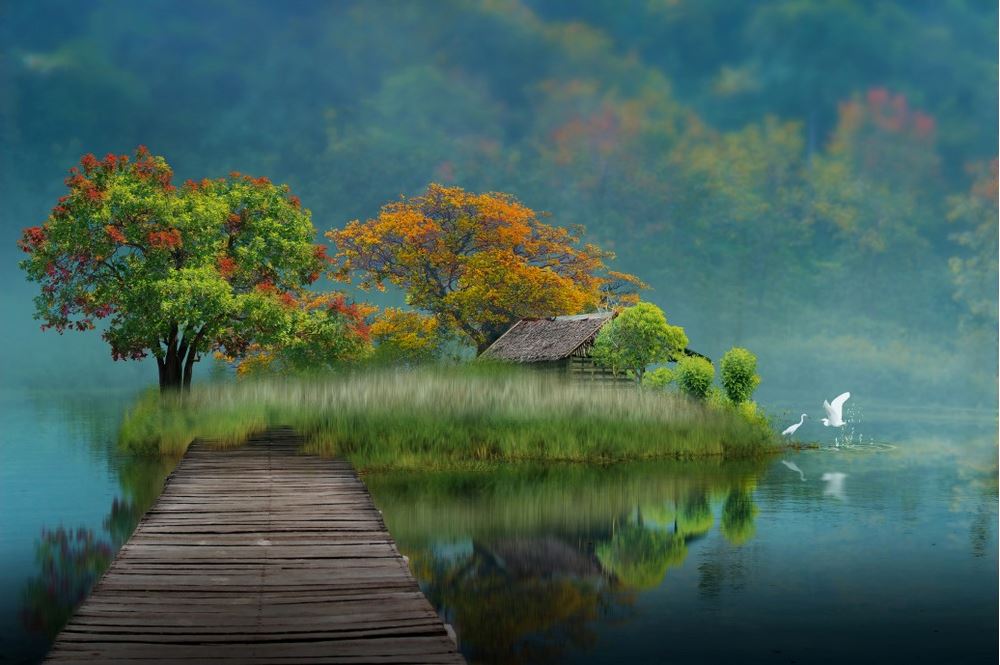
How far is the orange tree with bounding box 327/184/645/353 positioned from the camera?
133ft

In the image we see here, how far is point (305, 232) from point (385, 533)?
76.3 ft

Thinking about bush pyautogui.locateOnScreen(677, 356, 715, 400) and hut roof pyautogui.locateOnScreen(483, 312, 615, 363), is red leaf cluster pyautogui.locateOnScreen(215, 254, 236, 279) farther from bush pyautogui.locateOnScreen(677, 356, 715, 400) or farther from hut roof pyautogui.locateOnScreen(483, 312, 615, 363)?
bush pyautogui.locateOnScreen(677, 356, 715, 400)

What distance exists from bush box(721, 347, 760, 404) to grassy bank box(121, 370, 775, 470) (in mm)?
1304

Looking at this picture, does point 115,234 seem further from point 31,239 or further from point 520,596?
point 520,596

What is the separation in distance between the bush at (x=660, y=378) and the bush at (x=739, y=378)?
1.56 meters

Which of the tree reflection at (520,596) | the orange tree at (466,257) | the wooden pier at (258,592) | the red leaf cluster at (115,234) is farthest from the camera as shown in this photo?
the orange tree at (466,257)

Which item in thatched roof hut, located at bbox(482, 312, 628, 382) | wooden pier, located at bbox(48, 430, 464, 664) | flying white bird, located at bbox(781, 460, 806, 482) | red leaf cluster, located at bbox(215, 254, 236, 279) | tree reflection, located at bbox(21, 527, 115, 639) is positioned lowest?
tree reflection, located at bbox(21, 527, 115, 639)

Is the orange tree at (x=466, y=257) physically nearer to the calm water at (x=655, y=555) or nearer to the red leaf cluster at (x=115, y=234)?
Result: the red leaf cluster at (x=115, y=234)

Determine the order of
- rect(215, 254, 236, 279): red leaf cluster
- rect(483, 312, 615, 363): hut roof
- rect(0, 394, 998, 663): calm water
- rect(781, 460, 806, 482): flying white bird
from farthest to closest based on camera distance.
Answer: rect(483, 312, 615, 363): hut roof < rect(215, 254, 236, 279): red leaf cluster < rect(781, 460, 806, 482): flying white bird < rect(0, 394, 998, 663): calm water

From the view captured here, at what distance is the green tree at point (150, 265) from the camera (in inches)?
1133

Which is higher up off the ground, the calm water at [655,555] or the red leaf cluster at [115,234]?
the red leaf cluster at [115,234]

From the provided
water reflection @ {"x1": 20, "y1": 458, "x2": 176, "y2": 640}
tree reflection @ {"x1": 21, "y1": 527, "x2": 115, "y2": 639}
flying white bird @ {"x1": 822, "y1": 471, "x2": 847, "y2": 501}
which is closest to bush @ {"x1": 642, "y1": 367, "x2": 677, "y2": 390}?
flying white bird @ {"x1": 822, "y1": 471, "x2": 847, "y2": 501}

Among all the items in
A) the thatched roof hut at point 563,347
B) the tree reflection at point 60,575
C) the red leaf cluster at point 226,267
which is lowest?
the tree reflection at point 60,575

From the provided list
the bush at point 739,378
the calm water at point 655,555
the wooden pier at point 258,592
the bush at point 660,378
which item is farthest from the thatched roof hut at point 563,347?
the wooden pier at point 258,592
